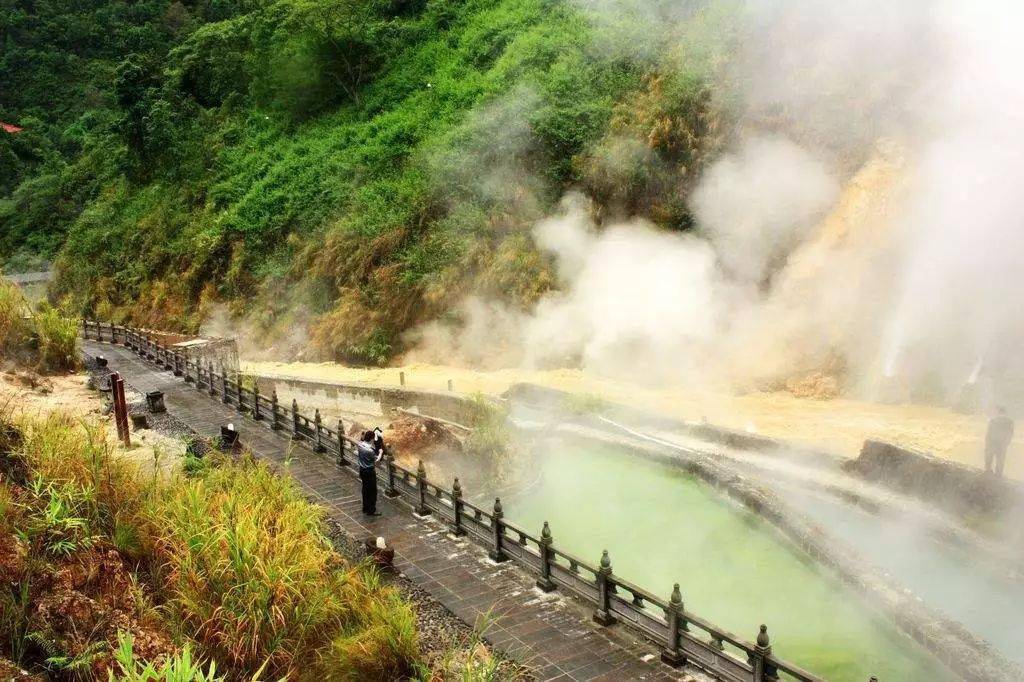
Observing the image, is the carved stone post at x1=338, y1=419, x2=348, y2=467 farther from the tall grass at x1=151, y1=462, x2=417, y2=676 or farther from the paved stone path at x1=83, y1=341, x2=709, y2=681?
the tall grass at x1=151, y1=462, x2=417, y2=676

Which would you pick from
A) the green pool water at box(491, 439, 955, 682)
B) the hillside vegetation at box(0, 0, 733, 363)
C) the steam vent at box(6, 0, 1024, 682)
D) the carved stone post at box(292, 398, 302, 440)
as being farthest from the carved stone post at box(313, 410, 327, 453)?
the hillside vegetation at box(0, 0, 733, 363)

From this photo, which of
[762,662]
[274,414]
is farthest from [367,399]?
[762,662]

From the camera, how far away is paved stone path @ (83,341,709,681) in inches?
292

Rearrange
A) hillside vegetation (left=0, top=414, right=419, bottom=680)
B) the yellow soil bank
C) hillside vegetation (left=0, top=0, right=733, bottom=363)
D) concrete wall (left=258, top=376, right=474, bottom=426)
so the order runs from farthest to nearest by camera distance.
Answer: hillside vegetation (left=0, top=0, right=733, bottom=363), concrete wall (left=258, top=376, right=474, bottom=426), the yellow soil bank, hillside vegetation (left=0, top=414, right=419, bottom=680)

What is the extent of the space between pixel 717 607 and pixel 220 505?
6904 millimetres

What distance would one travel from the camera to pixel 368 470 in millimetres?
11031

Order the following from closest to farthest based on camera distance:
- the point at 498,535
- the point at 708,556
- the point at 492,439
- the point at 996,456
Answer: the point at 498,535, the point at 708,556, the point at 996,456, the point at 492,439

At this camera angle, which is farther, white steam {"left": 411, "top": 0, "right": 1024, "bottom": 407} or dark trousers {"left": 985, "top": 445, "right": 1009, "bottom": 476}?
white steam {"left": 411, "top": 0, "right": 1024, "bottom": 407}

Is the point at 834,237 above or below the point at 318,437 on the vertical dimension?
above

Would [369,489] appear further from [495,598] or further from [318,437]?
[318,437]

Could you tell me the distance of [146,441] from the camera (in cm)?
1490

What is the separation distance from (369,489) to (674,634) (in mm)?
5244

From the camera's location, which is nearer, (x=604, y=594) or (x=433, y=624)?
(x=604, y=594)

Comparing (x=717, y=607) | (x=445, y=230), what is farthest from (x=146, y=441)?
(x=445, y=230)
